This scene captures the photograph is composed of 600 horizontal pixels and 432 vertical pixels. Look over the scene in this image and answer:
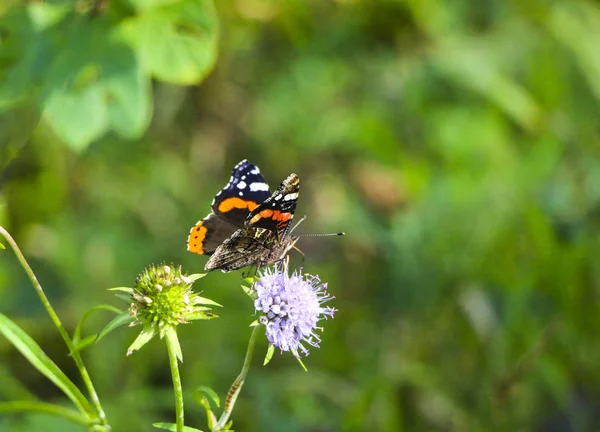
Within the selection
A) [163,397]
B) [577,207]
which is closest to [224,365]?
[163,397]

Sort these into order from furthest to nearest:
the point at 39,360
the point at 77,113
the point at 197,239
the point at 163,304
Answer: the point at 77,113
the point at 197,239
the point at 163,304
the point at 39,360

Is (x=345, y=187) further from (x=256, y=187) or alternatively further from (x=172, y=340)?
(x=172, y=340)

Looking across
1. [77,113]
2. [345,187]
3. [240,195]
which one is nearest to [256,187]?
[240,195]

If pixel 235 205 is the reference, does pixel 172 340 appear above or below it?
below

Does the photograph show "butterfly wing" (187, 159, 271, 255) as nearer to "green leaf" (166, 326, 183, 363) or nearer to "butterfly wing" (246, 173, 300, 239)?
"butterfly wing" (246, 173, 300, 239)

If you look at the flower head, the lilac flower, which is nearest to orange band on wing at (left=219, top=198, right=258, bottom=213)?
the lilac flower

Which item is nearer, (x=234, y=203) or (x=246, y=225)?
(x=246, y=225)
